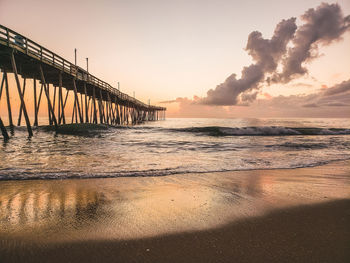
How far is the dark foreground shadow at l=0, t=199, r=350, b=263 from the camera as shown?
1659mm

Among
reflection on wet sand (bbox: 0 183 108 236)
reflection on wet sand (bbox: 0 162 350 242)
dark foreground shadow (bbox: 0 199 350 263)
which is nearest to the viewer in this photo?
dark foreground shadow (bbox: 0 199 350 263)

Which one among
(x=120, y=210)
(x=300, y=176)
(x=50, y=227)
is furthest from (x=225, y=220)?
(x=300, y=176)

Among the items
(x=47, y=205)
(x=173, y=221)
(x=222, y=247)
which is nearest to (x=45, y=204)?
(x=47, y=205)

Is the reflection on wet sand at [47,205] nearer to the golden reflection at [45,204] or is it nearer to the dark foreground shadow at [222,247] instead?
the golden reflection at [45,204]

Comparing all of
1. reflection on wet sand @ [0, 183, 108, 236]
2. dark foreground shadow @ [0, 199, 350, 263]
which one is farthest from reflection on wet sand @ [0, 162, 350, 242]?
dark foreground shadow @ [0, 199, 350, 263]

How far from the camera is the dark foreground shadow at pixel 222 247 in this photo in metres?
1.66

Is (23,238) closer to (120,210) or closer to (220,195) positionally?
(120,210)

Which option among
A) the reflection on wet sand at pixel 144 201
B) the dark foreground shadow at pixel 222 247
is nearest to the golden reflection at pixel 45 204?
the reflection on wet sand at pixel 144 201

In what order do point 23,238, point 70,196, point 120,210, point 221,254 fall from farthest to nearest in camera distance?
point 70,196 < point 120,210 < point 23,238 < point 221,254

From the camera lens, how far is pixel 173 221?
7.72 feet

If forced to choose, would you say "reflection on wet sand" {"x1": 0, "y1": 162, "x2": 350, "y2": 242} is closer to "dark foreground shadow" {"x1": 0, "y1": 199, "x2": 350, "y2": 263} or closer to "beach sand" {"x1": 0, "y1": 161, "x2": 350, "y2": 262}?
"beach sand" {"x1": 0, "y1": 161, "x2": 350, "y2": 262}

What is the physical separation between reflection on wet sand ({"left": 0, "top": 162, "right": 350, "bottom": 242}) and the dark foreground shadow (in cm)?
15

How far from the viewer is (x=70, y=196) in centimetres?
321

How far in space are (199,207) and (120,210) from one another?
3.72 feet
